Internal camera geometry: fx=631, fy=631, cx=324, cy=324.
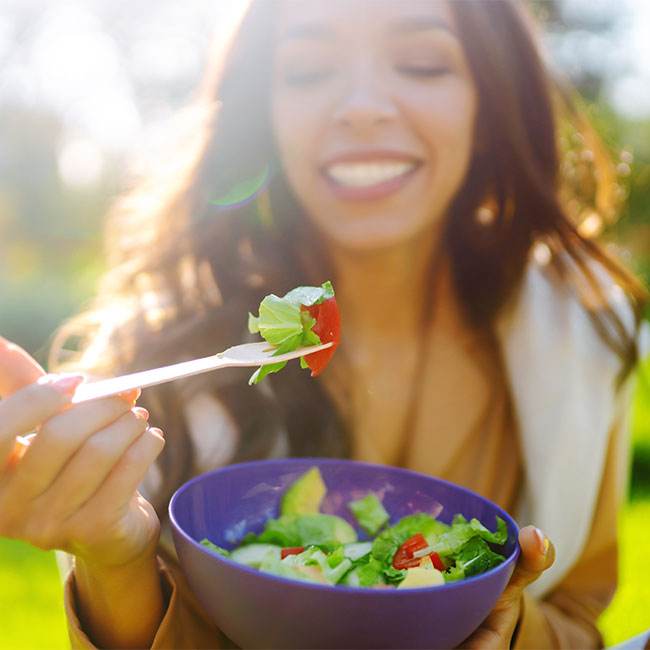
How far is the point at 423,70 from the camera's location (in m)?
1.81

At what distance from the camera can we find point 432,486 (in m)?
1.16

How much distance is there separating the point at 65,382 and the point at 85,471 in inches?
4.7

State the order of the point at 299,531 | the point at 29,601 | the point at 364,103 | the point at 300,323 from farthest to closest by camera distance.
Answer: the point at 29,601 < the point at 364,103 < the point at 299,531 < the point at 300,323

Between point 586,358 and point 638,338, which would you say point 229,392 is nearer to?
point 586,358

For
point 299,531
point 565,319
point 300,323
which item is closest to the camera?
point 300,323

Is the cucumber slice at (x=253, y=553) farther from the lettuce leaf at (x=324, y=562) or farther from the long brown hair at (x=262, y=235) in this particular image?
the long brown hair at (x=262, y=235)

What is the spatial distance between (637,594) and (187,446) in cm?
236

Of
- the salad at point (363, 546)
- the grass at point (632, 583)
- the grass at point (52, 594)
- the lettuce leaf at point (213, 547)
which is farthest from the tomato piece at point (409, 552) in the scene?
the grass at point (52, 594)

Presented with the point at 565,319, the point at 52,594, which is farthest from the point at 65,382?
the point at 52,594

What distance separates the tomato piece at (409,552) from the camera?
0.99 m

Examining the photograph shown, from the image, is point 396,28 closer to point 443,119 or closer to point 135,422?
point 443,119

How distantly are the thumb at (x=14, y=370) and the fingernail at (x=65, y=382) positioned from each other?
0.15 ft

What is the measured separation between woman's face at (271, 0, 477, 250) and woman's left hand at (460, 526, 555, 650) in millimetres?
1092

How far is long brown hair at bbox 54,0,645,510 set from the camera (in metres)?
1.87
